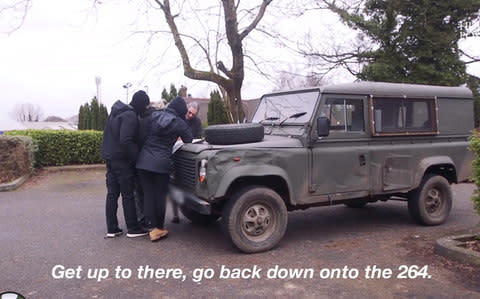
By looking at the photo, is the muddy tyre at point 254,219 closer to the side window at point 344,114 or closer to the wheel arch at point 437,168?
the side window at point 344,114

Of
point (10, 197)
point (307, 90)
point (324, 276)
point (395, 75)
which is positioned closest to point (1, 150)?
point (10, 197)

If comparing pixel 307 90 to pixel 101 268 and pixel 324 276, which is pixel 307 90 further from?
pixel 101 268

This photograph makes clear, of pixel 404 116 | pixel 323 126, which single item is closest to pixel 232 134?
pixel 323 126

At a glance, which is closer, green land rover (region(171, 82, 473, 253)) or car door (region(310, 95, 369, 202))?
green land rover (region(171, 82, 473, 253))

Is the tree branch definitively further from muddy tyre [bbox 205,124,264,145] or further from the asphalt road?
muddy tyre [bbox 205,124,264,145]

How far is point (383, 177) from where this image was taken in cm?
576

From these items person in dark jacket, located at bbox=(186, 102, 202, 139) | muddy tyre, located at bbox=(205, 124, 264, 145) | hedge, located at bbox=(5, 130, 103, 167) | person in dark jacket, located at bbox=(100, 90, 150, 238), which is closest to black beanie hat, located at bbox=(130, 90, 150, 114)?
person in dark jacket, located at bbox=(100, 90, 150, 238)

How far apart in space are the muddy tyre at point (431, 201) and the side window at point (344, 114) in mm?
1428

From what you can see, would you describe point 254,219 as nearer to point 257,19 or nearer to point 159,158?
point 159,158

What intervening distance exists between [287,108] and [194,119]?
6.06 ft

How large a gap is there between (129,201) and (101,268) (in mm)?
1254

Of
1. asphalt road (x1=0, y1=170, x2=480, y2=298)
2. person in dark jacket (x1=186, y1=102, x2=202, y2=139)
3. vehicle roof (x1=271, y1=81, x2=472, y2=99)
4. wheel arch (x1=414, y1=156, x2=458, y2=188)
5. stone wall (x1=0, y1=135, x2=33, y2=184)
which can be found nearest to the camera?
asphalt road (x1=0, y1=170, x2=480, y2=298)

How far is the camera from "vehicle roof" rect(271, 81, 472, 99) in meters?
5.61

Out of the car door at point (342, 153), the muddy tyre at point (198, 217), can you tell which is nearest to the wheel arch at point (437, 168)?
the car door at point (342, 153)
